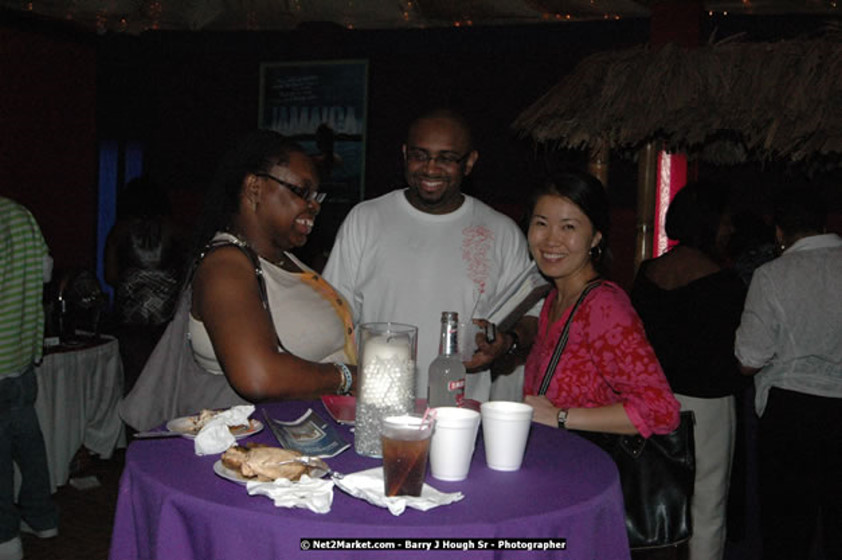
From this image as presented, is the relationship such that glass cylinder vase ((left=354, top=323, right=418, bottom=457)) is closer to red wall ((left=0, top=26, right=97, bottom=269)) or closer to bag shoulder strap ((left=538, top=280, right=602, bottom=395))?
bag shoulder strap ((left=538, top=280, right=602, bottom=395))

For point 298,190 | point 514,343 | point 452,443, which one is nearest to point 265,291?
point 298,190

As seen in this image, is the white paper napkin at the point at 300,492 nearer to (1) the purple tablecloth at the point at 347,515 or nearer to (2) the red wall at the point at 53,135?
(1) the purple tablecloth at the point at 347,515

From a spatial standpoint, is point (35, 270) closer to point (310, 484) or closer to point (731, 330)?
point (310, 484)

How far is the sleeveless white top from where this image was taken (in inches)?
76.8

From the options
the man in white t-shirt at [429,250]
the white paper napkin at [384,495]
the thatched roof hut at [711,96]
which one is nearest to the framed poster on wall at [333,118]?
the thatched roof hut at [711,96]

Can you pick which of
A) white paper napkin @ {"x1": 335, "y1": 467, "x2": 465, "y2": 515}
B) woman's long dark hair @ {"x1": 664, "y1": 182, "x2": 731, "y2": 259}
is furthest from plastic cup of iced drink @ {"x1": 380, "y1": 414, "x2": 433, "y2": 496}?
woman's long dark hair @ {"x1": 664, "y1": 182, "x2": 731, "y2": 259}

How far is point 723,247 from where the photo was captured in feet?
18.1

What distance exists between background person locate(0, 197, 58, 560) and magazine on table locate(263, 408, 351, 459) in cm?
234

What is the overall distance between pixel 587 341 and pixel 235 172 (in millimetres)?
1040

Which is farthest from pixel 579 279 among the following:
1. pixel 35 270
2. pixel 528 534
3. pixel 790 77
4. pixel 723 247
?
pixel 723 247

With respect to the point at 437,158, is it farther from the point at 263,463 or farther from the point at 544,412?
the point at 263,463

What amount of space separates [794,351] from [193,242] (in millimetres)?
2399

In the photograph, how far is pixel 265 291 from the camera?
6.11 feet

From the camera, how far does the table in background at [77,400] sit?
420 centimetres
